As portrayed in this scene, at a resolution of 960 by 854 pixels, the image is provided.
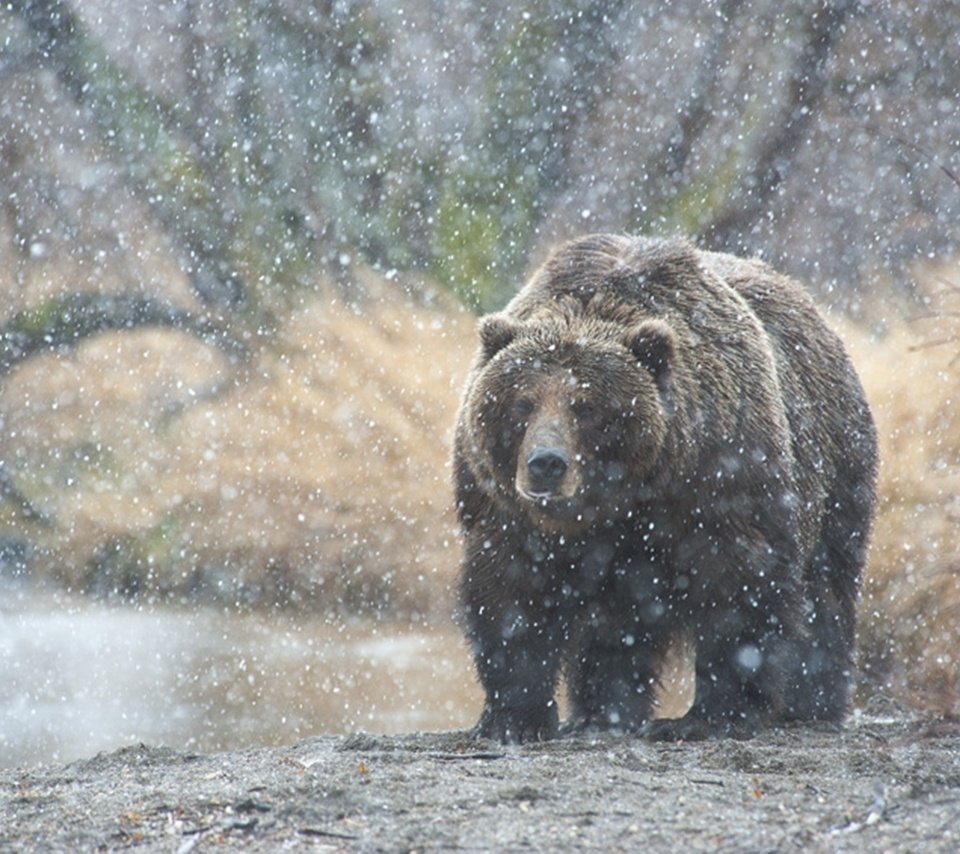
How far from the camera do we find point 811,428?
639 cm

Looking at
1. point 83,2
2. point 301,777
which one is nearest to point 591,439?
point 301,777

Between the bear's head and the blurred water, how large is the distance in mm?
6272

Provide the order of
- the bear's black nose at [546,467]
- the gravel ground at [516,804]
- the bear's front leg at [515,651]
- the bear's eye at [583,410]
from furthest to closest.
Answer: the bear's front leg at [515,651] → the bear's eye at [583,410] → the bear's black nose at [546,467] → the gravel ground at [516,804]

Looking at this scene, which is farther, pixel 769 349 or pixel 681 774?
pixel 769 349

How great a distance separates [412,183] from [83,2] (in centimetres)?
417

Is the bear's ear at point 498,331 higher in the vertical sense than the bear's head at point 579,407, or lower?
higher

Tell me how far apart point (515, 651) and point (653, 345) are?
1419 mm

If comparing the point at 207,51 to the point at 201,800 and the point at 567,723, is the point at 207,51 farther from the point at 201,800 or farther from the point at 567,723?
the point at 201,800

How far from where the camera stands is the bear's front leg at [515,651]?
5668 mm

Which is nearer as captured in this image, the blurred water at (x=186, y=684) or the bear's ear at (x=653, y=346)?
the bear's ear at (x=653, y=346)

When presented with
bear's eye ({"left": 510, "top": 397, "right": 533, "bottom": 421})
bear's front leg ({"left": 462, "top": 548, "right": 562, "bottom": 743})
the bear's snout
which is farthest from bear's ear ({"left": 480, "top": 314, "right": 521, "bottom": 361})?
bear's front leg ({"left": 462, "top": 548, "right": 562, "bottom": 743})

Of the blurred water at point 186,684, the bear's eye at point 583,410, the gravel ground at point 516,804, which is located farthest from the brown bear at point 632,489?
the blurred water at point 186,684

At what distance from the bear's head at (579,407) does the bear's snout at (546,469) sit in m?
0.07

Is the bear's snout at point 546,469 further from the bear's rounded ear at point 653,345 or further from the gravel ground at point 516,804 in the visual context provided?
the gravel ground at point 516,804
